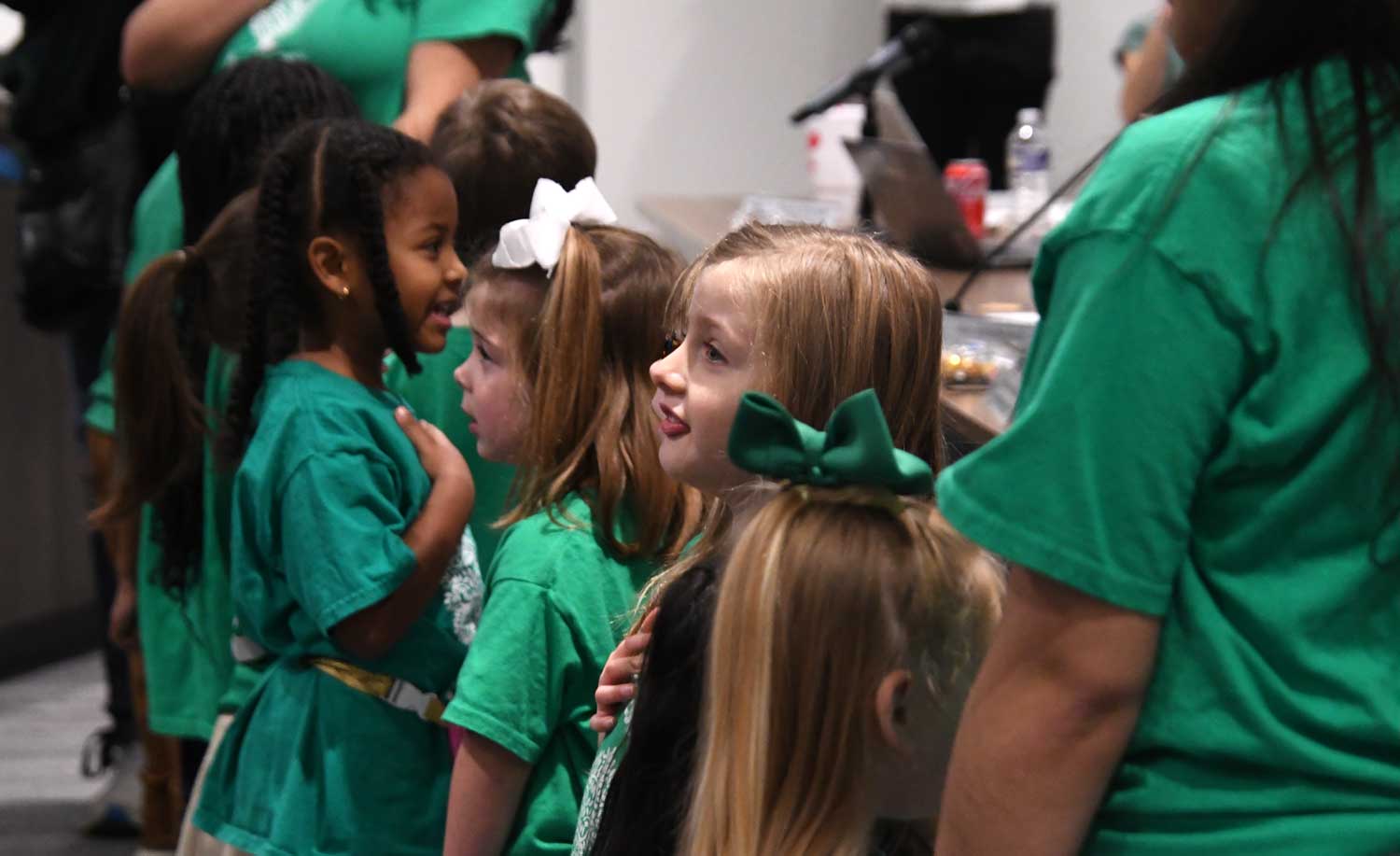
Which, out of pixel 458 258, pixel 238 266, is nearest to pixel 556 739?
pixel 458 258

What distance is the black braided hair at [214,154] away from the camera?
225cm

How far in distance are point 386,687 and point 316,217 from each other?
499 mm

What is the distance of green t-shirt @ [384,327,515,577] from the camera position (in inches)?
84.7

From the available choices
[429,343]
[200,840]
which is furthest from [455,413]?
[200,840]

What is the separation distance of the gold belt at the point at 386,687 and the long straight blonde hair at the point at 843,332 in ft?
2.03

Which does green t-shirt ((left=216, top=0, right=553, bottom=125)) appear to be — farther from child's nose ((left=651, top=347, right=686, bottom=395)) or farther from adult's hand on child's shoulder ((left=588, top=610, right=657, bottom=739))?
adult's hand on child's shoulder ((left=588, top=610, right=657, bottom=739))

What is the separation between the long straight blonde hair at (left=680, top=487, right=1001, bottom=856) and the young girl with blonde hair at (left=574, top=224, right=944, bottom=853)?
0.14 m

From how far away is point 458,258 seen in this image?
80.5 inches

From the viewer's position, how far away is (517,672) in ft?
5.20

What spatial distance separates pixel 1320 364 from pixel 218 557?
1.73 m

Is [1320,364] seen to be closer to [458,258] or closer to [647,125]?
[458,258]

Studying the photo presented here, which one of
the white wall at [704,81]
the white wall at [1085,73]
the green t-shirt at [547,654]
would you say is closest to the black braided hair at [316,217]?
the green t-shirt at [547,654]

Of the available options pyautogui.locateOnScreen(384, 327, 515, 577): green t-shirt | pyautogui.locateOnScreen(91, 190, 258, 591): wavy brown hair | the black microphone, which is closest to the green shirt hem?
pyautogui.locateOnScreen(384, 327, 515, 577): green t-shirt

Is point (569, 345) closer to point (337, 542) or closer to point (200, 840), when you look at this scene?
point (337, 542)
